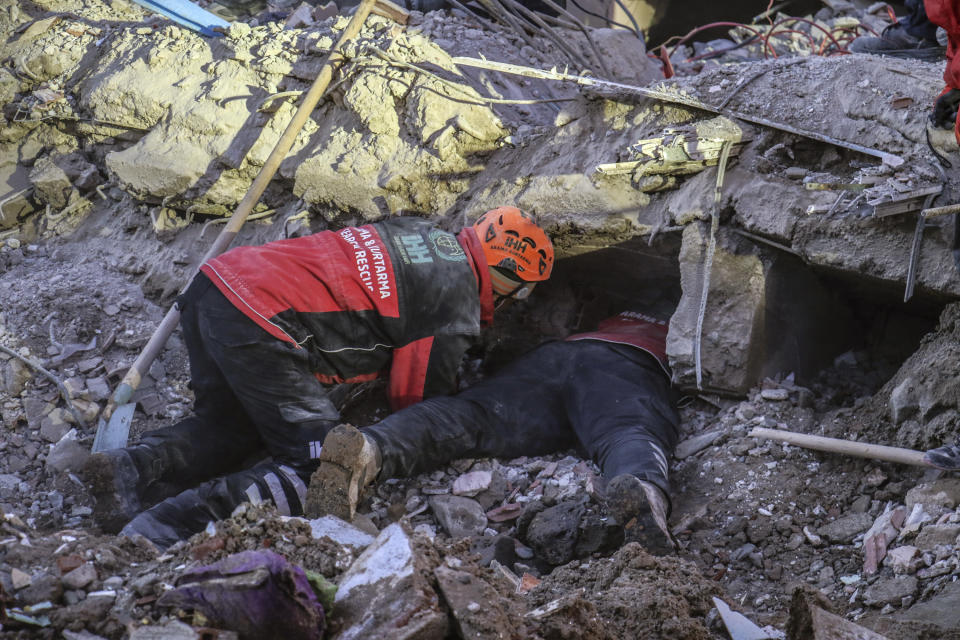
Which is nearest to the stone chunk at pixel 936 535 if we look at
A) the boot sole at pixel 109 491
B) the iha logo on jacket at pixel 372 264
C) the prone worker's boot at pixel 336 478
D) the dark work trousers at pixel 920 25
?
the prone worker's boot at pixel 336 478

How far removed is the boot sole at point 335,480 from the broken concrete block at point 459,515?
0.53m

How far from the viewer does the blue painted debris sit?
578 cm

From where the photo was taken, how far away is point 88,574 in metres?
2.39

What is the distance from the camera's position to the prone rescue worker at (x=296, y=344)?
3582mm

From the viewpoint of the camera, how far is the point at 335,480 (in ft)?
10.6

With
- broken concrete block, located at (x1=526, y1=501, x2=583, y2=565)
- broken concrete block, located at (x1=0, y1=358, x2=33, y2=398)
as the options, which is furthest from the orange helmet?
broken concrete block, located at (x1=0, y1=358, x2=33, y2=398)

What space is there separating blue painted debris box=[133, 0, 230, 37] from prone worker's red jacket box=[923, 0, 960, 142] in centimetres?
430

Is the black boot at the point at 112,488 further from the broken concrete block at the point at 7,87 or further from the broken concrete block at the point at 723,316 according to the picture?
the broken concrete block at the point at 7,87

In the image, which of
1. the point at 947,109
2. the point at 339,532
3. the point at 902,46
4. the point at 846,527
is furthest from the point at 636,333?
the point at 902,46

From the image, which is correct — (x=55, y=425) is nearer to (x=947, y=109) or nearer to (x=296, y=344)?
(x=296, y=344)

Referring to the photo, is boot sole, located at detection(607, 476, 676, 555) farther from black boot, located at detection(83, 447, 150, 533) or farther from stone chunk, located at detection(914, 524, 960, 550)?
black boot, located at detection(83, 447, 150, 533)

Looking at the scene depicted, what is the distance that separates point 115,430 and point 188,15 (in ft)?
10.4

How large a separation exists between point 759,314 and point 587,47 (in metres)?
2.53

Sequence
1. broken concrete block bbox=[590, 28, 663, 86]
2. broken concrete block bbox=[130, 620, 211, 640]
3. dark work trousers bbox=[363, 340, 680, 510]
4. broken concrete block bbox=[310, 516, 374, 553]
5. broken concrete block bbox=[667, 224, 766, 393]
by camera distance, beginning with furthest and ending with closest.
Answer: broken concrete block bbox=[590, 28, 663, 86] < broken concrete block bbox=[667, 224, 766, 393] < dark work trousers bbox=[363, 340, 680, 510] < broken concrete block bbox=[310, 516, 374, 553] < broken concrete block bbox=[130, 620, 211, 640]
